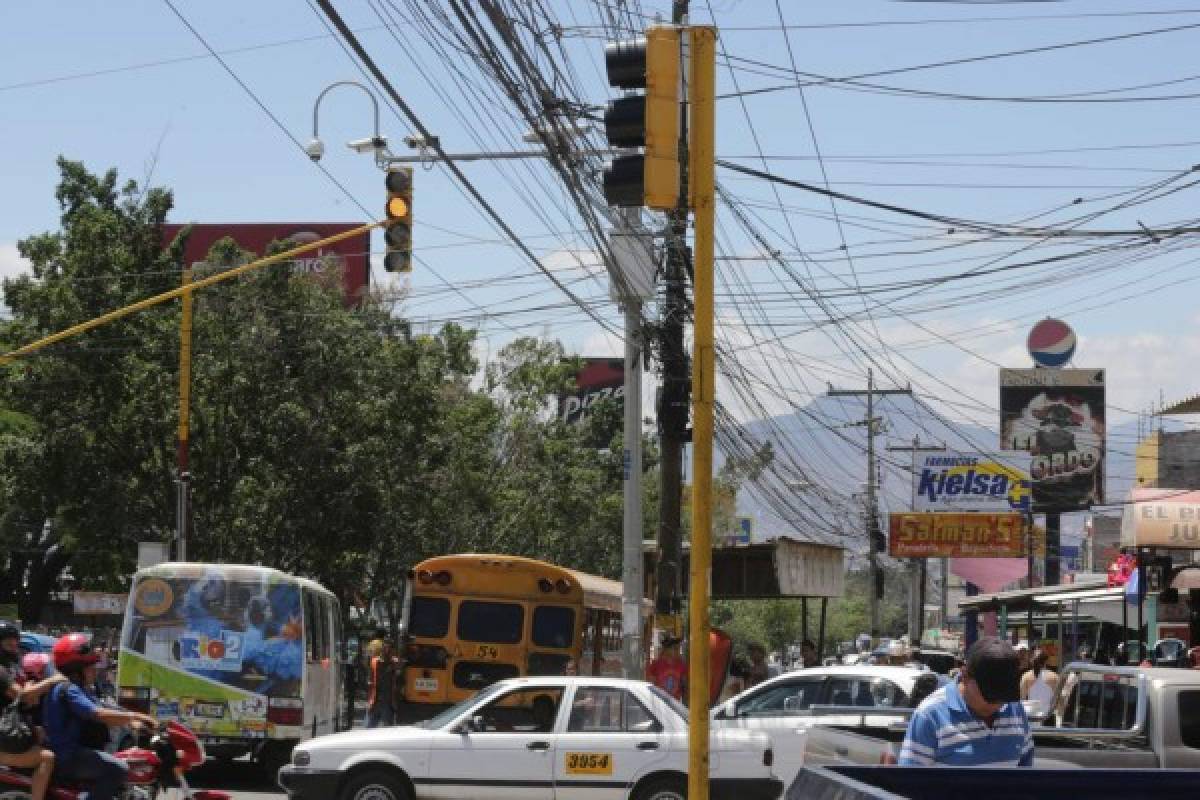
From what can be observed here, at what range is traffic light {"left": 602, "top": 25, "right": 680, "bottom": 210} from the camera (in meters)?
9.38

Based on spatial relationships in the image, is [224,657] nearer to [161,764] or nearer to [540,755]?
[540,755]

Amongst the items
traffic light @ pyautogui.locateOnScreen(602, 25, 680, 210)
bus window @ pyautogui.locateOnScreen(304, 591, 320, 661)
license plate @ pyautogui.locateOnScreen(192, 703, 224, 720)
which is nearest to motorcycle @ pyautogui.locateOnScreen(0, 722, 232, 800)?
traffic light @ pyautogui.locateOnScreen(602, 25, 680, 210)

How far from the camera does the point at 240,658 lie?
21203 millimetres

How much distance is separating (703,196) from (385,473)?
92.2 feet

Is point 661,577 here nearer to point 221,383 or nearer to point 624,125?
point 221,383

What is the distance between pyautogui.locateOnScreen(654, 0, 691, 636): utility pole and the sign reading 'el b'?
1037 inches

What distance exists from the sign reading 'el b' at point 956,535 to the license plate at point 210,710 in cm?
3176

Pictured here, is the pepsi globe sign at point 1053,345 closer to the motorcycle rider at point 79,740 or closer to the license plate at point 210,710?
the license plate at point 210,710

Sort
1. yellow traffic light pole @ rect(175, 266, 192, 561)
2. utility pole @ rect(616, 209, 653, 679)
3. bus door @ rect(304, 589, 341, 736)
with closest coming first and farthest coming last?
bus door @ rect(304, 589, 341, 736) → utility pole @ rect(616, 209, 653, 679) → yellow traffic light pole @ rect(175, 266, 192, 561)

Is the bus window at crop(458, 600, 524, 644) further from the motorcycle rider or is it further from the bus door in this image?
the motorcycle rider

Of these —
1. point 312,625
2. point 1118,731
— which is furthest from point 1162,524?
point 1118,731

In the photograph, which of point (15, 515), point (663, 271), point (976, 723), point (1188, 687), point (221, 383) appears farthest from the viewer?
point (15, 515)

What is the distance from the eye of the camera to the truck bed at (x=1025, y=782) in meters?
5.61

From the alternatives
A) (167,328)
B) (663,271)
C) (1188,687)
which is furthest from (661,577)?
(167,328)
